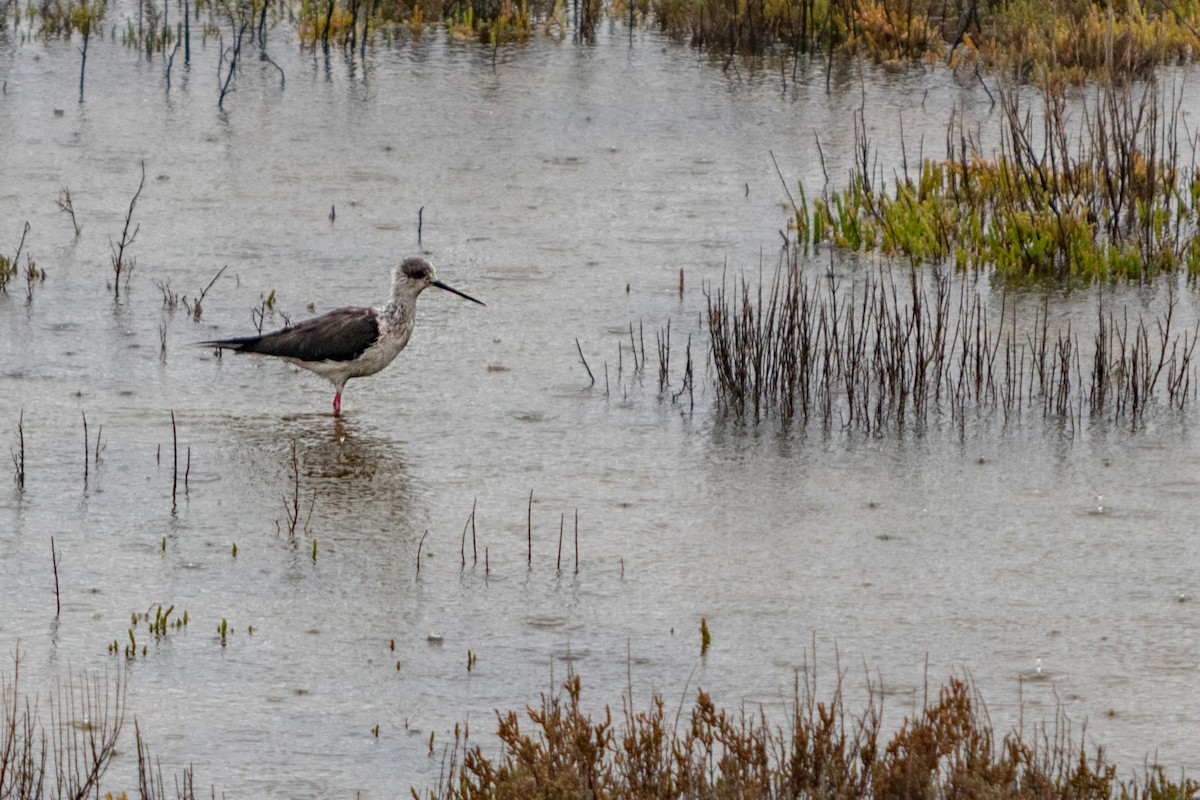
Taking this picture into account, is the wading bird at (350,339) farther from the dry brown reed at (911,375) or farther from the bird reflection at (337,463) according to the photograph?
the dry brown reed at (911,375)

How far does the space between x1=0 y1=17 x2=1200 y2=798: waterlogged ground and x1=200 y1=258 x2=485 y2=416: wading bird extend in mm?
259

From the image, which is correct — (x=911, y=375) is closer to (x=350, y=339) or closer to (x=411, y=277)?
(x=411, y=277)

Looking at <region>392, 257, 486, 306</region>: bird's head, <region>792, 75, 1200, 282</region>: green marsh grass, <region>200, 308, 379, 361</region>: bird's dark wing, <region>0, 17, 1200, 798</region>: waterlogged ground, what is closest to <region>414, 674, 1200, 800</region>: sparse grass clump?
<region>0, 17, 1200, 798</region>: waterlogged ground

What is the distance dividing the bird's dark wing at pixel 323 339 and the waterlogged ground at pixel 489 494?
0.94ft

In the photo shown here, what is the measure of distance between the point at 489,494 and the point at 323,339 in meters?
1.57

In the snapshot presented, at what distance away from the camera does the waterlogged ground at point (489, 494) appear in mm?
6418

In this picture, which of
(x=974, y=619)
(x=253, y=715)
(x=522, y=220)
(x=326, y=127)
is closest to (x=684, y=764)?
(x=253, y=715)

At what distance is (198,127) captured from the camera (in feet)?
50.8

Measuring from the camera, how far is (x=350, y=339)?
9438 millimetres

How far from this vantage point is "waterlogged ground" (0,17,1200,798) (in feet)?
21.1

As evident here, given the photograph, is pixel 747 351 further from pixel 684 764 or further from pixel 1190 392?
pixel 684 764

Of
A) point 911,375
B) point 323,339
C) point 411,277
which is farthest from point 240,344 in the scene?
point 911,375

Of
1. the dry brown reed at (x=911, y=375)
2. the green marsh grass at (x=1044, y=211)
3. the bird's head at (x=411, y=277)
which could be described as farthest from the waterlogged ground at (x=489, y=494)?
the bird's head at (x=411, y=277)

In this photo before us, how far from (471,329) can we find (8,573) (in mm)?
4243
